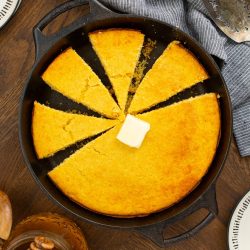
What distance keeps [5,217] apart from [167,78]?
22.6 inches

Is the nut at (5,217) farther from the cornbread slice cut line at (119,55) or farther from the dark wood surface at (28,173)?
the cornbread slice cut line at (119,55)

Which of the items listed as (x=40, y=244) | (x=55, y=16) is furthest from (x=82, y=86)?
(x=40, y=244)

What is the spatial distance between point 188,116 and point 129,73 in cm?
19

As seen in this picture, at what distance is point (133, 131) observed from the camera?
4.48 ft

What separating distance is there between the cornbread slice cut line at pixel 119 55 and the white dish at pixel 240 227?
434mm

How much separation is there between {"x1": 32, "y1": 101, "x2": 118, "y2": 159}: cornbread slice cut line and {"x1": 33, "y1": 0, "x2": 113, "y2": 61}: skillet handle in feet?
0.55

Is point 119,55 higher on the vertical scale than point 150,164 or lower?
higher

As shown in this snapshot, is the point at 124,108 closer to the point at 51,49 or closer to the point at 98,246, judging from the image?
the point at 51,49

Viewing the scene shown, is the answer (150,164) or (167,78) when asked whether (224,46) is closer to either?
(167,78)

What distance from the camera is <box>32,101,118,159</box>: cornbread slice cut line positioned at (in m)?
1.45

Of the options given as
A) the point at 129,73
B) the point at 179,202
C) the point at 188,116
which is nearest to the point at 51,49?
the point at 129,73

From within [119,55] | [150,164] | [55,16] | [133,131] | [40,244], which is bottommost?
[40,244]

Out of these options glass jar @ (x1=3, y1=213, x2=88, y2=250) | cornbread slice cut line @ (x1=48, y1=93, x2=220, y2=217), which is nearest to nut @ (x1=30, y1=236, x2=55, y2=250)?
glass jar @ (x1=3, y1=213, x2=88, y2=250)

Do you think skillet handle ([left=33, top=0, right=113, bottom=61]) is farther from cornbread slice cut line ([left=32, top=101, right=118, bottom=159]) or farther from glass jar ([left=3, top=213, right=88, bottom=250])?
glass jar ([left=3, top=213, right=88, bottom=250])
